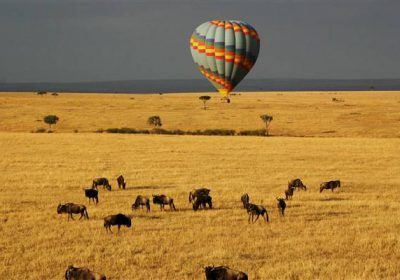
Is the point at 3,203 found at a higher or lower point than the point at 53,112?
lower

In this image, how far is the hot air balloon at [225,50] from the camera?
3063 inches

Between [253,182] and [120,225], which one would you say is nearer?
[120,225]

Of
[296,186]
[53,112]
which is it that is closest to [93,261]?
[296,186]

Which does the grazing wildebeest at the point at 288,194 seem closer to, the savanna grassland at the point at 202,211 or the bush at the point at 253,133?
the savanna grassland at the point at 202,211

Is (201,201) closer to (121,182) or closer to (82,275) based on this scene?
(121,182)

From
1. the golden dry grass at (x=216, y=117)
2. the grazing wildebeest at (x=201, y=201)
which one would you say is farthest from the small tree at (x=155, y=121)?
the grazing wildebeest at (x=201, y=201)

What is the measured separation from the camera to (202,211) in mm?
24812

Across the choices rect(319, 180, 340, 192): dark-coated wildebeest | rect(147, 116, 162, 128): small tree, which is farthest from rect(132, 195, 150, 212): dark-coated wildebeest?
rect(147, 116, 162, 128): small tree

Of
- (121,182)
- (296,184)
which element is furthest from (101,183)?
(296,184)

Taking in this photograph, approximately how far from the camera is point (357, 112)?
105m

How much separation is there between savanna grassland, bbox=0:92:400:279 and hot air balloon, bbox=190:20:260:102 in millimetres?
16583

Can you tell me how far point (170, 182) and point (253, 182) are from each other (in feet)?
15.1

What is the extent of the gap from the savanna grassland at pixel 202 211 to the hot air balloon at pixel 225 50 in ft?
54.4

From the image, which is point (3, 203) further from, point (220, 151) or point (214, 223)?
point (220, 151)
